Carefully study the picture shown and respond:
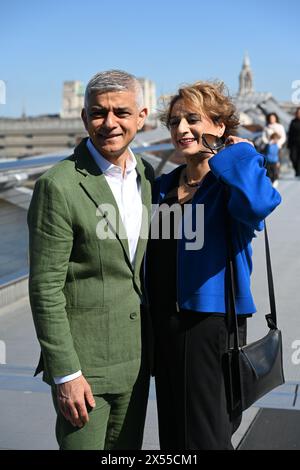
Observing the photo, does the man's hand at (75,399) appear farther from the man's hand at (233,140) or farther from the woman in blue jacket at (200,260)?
the man's hand at (233,140)

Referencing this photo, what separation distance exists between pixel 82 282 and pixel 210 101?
68 centimetres

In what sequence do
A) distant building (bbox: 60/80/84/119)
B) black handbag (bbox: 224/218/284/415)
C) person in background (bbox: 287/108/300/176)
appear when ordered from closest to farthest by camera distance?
black handbag (bbox: 224/218/284/415) < person in background (bbox: 287/108/300/176) < distant building (bbox: 60/80/84/119)

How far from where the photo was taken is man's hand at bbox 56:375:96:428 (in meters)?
1.99

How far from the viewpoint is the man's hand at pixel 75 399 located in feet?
6.53

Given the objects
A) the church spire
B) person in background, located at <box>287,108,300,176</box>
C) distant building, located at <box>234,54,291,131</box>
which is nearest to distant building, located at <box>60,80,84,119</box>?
the church spire

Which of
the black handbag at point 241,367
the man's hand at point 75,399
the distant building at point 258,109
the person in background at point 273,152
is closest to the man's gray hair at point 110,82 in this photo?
the black handbag at point 241,367

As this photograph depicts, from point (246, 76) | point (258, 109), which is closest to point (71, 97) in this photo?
point (246, 76)

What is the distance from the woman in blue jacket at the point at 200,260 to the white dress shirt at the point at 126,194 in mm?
71

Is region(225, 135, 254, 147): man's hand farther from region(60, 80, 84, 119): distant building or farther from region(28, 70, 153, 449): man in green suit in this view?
region(60, 80, 84, 119): distant building

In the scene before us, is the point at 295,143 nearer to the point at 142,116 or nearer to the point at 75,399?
the point at 142,116

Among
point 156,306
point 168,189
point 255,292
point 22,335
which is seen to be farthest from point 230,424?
point 255,292

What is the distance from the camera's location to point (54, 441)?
9.74 ft

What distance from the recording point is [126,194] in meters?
2.13

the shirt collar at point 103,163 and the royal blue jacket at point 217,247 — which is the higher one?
the shirt collar at point 103,163
